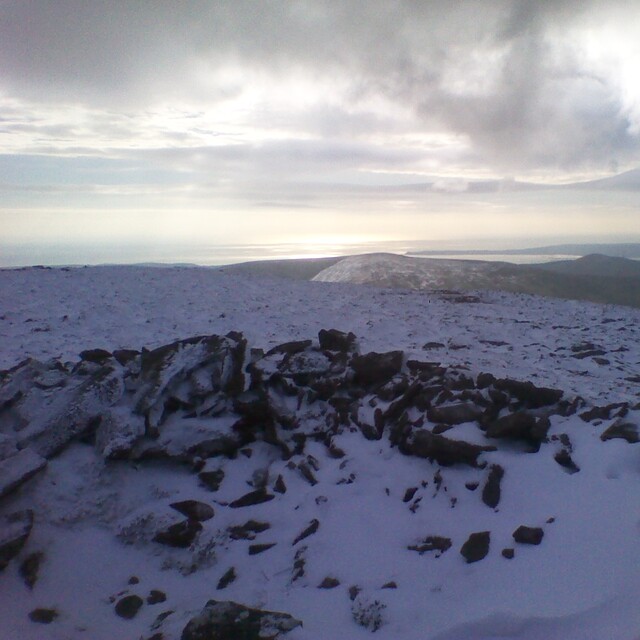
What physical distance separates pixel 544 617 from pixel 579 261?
109 meters

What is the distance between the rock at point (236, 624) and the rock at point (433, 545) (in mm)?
1619

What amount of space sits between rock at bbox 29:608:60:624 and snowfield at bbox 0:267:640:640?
0.02 metres

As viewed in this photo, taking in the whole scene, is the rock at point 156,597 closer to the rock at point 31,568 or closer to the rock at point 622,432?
the rock at point 31,568

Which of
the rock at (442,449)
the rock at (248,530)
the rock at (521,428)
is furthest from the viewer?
the rock at (521,428)

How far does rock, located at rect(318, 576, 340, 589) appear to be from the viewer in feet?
17.6

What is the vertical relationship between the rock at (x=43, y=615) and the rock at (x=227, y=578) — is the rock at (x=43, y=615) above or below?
below

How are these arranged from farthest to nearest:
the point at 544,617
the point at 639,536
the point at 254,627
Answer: the point at 639,536, the point at 254,627, the point at 544,617

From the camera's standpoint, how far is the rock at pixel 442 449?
6.77 m

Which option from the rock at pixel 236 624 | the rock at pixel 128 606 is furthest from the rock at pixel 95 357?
the rock at pixel 236 624

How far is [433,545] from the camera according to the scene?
568 centimetres

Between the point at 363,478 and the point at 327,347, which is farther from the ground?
the point at 327,347

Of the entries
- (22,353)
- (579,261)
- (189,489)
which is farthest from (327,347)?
(579,261)

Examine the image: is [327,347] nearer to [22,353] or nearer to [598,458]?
[598,458]

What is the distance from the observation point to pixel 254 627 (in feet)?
15.1
